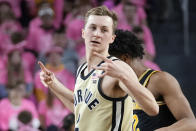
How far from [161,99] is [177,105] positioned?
0.17 m

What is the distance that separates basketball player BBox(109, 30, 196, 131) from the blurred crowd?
10.5 feet

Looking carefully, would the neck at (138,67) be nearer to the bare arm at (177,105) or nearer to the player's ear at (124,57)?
the player's ear at (124,57)

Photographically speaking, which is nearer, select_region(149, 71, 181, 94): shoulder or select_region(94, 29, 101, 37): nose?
select_region(94, 29, 101, 37): nose

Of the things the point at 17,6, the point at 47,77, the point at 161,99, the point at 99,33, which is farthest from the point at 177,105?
the point at 17,6

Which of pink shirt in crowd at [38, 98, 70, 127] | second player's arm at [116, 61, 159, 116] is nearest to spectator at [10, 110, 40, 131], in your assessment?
pink shirt in crowd at [38, 98, 70, 127]

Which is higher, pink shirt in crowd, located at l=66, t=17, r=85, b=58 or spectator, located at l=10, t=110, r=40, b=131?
pink shirt in crowd, located at l=66, t=17, r=85, b=58

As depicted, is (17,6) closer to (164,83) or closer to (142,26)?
(142,26)

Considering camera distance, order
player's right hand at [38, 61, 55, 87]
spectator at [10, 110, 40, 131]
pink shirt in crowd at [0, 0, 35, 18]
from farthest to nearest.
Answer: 1. pink shirt in crowd at [0, 0, 35, 18]
2. spectator at [10, 110, 40, 131]
3. player's right hand at [38, 61, 55, 87]

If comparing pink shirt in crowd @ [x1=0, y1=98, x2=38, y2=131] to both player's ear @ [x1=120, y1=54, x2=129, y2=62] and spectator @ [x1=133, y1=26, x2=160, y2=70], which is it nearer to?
spectator @ [x1=133, y1=26, x2=160, y2=70]

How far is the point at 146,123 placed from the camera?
4438 millimetres

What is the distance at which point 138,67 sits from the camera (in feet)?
15.1

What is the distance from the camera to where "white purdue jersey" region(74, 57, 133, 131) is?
386 centimetres

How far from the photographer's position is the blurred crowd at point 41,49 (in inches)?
308

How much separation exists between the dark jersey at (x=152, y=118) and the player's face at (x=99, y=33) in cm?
61
